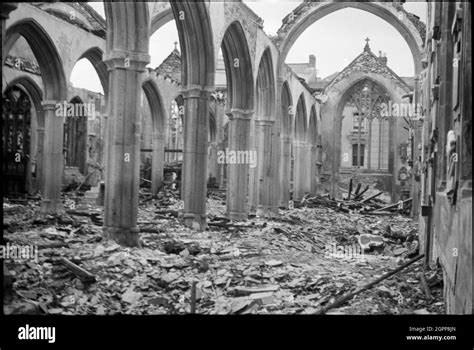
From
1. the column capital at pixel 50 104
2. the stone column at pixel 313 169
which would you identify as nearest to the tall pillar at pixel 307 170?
the stone column at pixel 313 169

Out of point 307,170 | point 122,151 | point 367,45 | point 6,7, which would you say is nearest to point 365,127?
point 367,45

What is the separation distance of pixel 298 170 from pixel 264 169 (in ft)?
31.9

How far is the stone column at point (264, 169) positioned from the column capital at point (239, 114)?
2567mm

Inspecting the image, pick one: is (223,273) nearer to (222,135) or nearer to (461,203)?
(461,203)

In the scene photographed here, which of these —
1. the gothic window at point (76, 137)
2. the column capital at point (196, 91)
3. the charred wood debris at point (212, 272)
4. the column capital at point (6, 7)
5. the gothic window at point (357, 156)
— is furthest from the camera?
the gothic window at point (357, 156)

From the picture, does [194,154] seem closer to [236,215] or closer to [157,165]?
[236,215]

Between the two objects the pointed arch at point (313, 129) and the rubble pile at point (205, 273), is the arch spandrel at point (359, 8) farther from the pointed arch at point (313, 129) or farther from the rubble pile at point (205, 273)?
the pointed arch at point (313, 129)

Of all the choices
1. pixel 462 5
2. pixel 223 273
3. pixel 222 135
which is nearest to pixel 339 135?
pixel 222 135

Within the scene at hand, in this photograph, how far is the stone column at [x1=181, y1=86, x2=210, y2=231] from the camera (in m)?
13.3

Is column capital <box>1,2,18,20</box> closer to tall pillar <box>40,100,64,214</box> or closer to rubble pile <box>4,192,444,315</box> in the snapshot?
rubble pile <box>4,192,444,315</box>

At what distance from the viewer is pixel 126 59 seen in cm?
979

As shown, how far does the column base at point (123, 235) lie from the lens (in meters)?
9.68

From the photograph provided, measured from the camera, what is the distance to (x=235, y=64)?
646 inches
